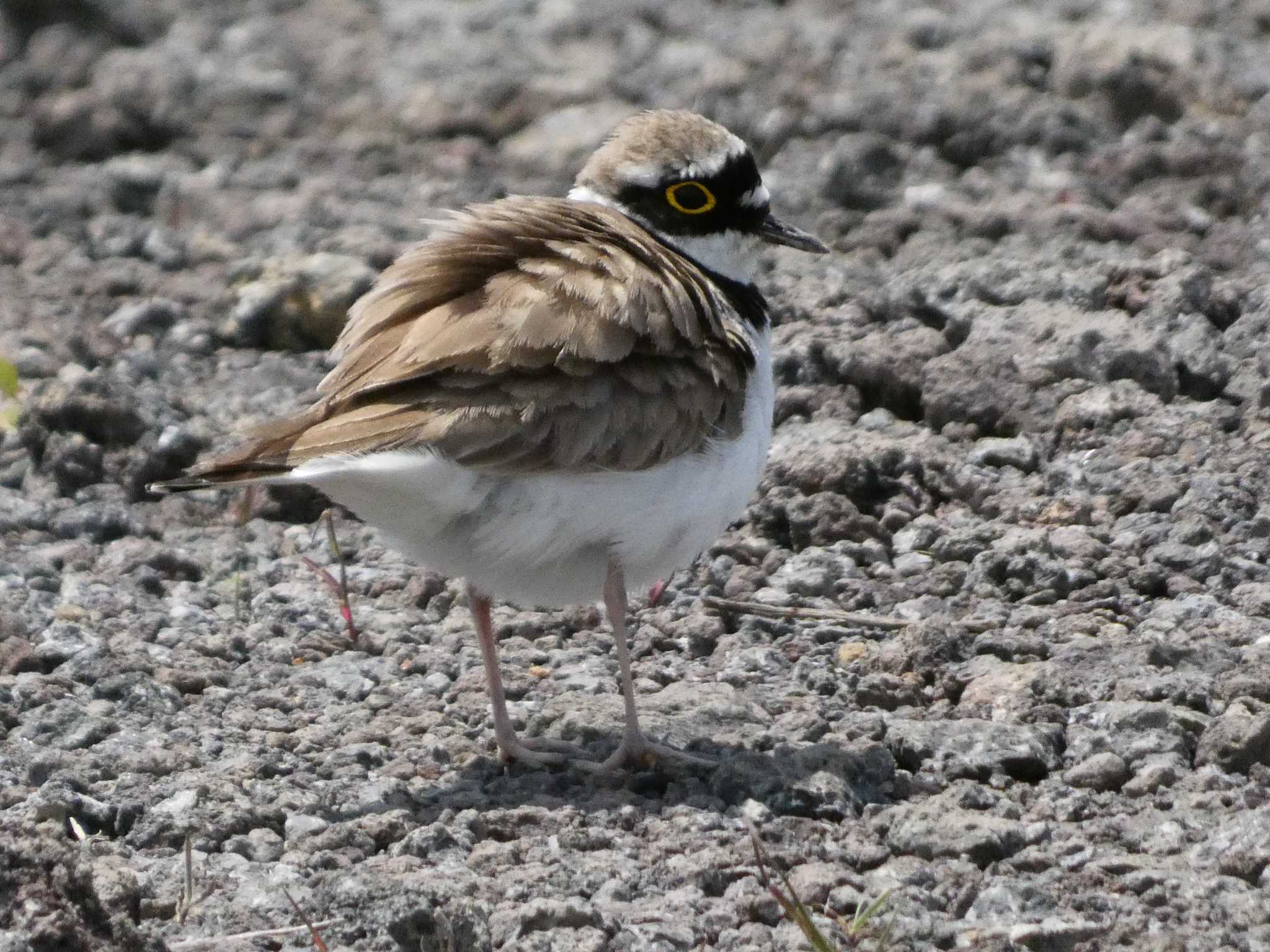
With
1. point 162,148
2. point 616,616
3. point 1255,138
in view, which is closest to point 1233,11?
point 1255,138

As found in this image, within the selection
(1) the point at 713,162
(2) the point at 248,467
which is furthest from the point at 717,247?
(2) the point at 248,467

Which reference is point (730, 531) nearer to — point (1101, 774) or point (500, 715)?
point (500, 715)

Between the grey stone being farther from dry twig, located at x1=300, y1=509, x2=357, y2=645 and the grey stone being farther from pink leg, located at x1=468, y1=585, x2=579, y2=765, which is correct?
dry twig, located at x1=300, y1=509, x2=357, y2=645

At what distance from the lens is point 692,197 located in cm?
616

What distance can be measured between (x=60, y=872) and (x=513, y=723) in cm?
175

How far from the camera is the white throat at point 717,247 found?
6.20m

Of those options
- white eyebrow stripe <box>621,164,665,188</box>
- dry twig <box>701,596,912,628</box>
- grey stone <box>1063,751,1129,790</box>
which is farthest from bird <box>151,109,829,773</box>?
grey stone <box>1063,751,1129,790</box>

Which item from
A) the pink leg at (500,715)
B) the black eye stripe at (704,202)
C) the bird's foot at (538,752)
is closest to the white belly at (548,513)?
the pink leg at (500,715)

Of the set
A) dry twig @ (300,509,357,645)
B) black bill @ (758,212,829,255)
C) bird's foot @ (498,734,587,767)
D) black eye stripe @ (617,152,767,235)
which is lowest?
dry twig @ (300,509,357,645)

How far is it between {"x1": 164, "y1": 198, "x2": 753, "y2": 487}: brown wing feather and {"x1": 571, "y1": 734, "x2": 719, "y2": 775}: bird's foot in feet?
2.48

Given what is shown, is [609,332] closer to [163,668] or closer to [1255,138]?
[163,668]

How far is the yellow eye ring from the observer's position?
20.1 ft

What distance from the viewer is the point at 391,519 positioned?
5.21 m

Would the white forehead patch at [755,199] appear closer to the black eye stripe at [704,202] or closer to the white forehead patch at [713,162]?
the black eye stripe at [704,202]
